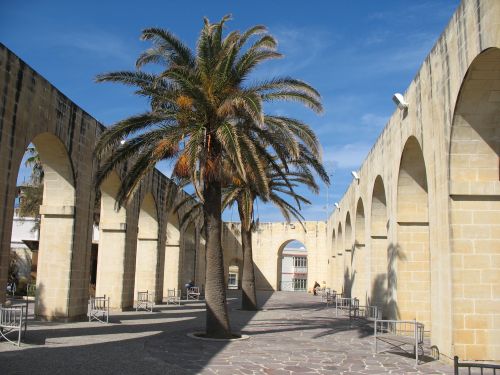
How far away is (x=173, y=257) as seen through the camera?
2820 cm

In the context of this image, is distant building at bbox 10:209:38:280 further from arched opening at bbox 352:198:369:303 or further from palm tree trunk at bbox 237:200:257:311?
arched opening at bbox 352:198:369:303

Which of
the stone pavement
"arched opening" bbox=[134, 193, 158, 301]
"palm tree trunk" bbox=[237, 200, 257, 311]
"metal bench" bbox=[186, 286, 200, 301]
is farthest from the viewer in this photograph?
"metal bench" bbox=[186, 286, 200, 301]

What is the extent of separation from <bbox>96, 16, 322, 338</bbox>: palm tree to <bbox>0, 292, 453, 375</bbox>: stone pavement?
1574 millimetres

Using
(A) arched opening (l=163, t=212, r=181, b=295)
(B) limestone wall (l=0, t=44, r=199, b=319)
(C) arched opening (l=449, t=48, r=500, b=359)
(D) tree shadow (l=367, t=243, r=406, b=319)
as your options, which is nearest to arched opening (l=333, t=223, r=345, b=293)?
(A) arched opening (l=163, t=212, r=181, b=295)

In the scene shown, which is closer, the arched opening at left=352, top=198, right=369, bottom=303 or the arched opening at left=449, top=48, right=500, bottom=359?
the arched opening at left=449, top=48, right=500, bottom=359

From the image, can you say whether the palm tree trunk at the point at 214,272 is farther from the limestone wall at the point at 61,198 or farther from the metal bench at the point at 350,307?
the metal bench at the point at 350,307

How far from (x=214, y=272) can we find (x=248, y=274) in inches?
325

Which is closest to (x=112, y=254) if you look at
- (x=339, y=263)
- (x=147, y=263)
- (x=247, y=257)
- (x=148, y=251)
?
(x=148, y=251)

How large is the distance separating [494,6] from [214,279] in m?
8.11

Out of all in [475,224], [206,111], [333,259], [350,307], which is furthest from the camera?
[333,259]

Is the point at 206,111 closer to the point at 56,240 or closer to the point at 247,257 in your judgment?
the point at 56,240

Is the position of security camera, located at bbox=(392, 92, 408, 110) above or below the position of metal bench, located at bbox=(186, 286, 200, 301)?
above

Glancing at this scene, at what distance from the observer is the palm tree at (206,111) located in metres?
12.3

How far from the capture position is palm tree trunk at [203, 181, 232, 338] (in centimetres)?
1266
